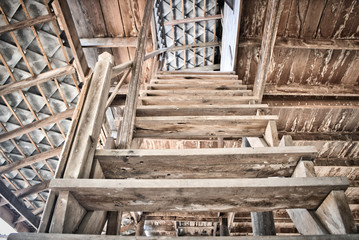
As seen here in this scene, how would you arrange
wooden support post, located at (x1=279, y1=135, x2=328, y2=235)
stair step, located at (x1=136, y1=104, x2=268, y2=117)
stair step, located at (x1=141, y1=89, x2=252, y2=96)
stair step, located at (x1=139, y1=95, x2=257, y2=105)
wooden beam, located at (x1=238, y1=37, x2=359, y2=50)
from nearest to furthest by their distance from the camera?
wooden support post, located at (x1=279, y1=135, x2=328, y2=235) → stair step, located at (x1=136, y1=104, x2=268, y2=117) → stair step, located at (x1=139, y1=95, x2=257, y2=105) → stair step, located at (x1=141, y1=89, x2=252, y2=96) → wooden beam, located at (x1=238, y1=37, x2=359, y2=50)

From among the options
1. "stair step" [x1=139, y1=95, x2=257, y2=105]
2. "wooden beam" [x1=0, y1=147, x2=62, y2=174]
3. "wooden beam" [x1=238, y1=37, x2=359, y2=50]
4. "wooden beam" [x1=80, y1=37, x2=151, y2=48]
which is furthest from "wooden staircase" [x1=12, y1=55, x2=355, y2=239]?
"wooden beam" [x1=0, y1=147, x2=62, y2=174]

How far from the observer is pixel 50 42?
4.41 meters

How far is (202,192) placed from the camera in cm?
118

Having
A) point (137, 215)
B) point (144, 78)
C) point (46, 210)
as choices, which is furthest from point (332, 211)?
point (137, 215)

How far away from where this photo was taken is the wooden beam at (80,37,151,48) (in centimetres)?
548

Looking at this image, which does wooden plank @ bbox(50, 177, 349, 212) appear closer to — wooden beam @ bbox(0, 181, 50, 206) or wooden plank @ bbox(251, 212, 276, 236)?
wooden plank @ bbox(251, 212, 276, 236)

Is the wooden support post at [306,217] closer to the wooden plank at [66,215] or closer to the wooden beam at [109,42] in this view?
the wooden plank at [66,215]

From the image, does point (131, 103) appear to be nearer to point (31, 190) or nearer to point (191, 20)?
point (31, 190)

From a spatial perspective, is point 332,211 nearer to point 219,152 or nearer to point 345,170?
point 219,152

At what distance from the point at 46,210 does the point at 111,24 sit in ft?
16.9

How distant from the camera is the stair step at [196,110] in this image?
2674mm

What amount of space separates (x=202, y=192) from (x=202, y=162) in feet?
1.15

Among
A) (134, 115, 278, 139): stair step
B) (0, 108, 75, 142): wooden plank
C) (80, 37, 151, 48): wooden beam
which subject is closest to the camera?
(134, 115, 278, 139): stair step

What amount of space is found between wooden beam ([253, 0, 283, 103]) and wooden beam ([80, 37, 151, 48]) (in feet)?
10.0
